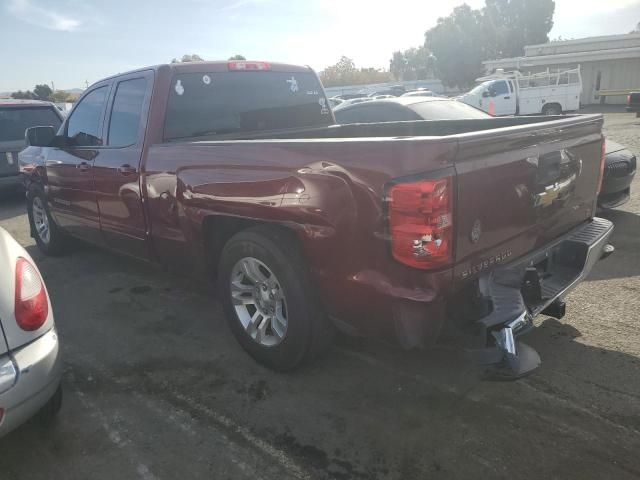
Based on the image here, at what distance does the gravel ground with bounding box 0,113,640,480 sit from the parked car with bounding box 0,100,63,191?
633 centimetres

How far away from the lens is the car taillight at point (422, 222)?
7.01 ft

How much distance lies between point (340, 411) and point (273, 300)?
77 centimetres

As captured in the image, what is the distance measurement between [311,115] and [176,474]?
3.35 meters

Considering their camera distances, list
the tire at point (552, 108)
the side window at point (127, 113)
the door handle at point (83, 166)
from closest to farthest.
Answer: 1. the side window at point (127, 113)
2. the door handle at point (83, 166)
3. the tire at point (552, 108)

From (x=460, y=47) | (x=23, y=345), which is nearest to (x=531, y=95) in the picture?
(x=23, y=345)

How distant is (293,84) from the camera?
4566 millimetres

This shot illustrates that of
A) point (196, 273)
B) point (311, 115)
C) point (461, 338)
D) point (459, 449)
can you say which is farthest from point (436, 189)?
point (311, 115)

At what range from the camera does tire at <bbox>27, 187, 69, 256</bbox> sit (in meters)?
5.85

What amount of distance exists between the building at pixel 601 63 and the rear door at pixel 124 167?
32.1 m

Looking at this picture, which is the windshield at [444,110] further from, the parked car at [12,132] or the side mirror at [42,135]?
the parked car at [12,132]

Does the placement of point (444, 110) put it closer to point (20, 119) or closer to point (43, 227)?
point (43, 227)

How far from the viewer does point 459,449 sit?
2.44 m

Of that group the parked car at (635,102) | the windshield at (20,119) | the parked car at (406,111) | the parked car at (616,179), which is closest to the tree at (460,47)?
the parked car at (635,102)

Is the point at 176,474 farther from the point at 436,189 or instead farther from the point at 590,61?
the point at 590,61
